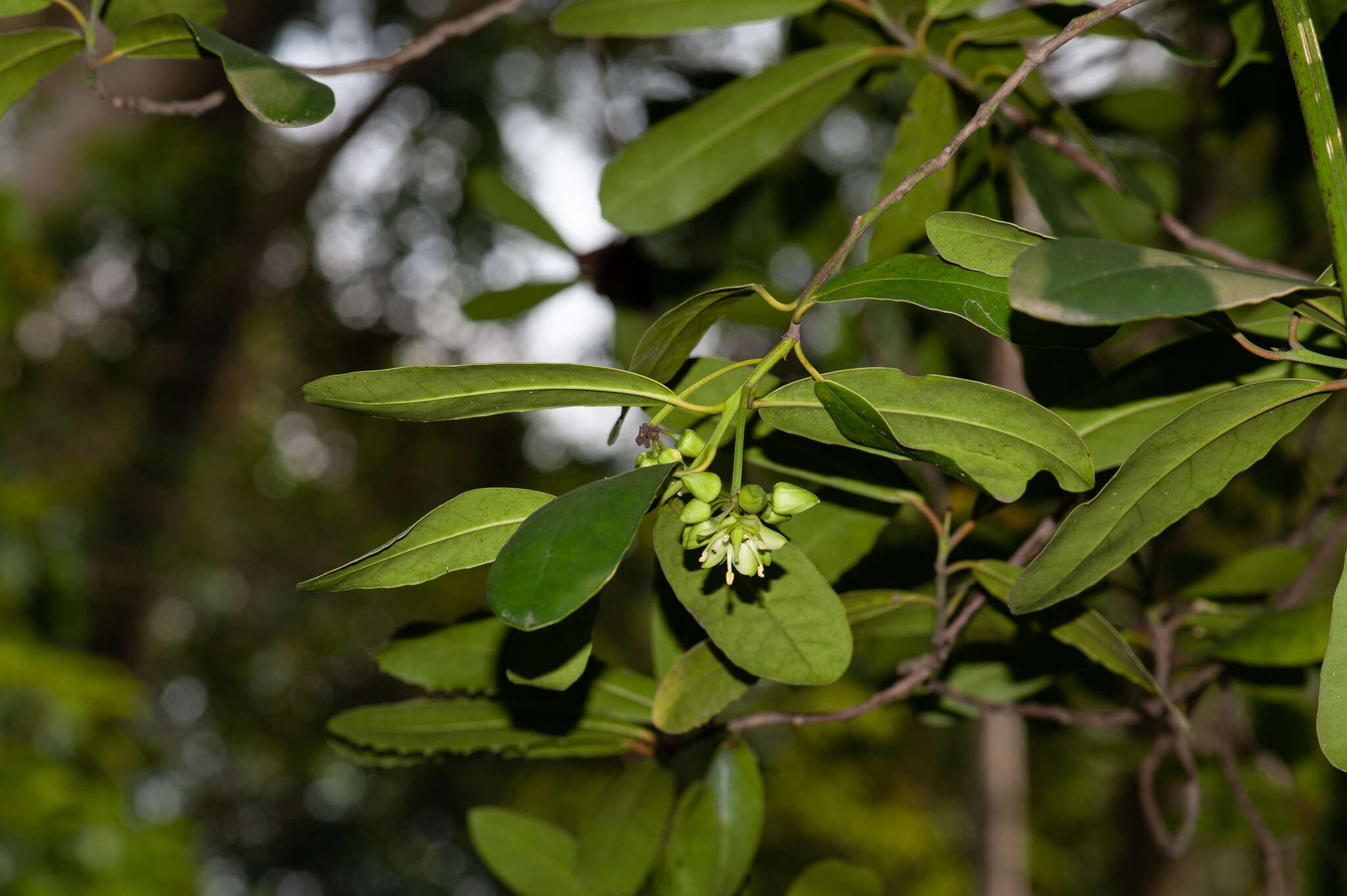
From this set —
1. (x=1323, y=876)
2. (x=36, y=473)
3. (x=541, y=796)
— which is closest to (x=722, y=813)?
(x=1323, y=876)

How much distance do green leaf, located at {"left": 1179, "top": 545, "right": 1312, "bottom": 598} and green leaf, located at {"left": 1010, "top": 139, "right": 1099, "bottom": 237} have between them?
316mm

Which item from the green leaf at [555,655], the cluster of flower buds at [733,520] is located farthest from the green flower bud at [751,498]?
the green leaf at [555,655]

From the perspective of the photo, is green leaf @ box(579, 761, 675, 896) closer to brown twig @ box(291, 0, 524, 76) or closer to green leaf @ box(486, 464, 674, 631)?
green leaf @ box(486, 464, 674, 631)

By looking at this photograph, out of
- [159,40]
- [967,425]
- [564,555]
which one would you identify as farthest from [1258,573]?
[159,40]

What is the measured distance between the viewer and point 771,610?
50 cm

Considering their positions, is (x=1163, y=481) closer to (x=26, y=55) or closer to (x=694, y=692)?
(x=694, y=692)

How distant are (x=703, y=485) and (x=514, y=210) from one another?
0.74 meters

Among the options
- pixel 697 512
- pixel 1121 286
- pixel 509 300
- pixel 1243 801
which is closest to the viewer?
pixel 1121 286

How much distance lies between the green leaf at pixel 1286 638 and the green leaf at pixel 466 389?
1.72 ft

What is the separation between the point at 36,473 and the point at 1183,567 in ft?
13.1

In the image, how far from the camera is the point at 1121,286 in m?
0.32

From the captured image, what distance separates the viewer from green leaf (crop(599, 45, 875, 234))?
0.77 metres

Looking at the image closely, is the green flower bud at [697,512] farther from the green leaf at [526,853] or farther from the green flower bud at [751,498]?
the green leaf at [526,853]

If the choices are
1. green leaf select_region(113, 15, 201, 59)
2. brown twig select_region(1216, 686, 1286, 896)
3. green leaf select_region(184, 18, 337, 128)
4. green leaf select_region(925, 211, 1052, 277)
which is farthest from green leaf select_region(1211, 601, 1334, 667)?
green leaf select_region(113, 15, 201, 59)
